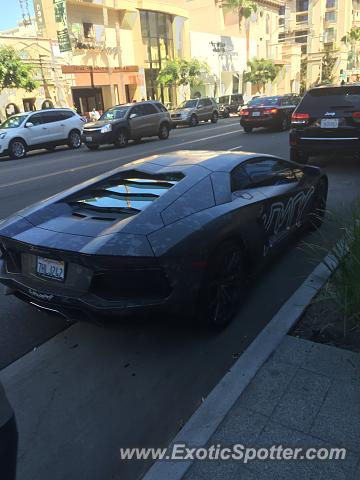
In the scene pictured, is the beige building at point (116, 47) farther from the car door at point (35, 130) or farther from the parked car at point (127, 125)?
the car door at point (35, 130)

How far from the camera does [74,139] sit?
1983 cm

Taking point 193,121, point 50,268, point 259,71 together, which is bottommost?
point 193,121

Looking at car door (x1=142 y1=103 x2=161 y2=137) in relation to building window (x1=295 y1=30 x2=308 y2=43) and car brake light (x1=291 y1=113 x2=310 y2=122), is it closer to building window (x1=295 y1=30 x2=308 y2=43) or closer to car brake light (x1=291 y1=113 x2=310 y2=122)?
car brake light (x1=291 y1=113 x2=310 y2=122)

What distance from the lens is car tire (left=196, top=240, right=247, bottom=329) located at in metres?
3.39

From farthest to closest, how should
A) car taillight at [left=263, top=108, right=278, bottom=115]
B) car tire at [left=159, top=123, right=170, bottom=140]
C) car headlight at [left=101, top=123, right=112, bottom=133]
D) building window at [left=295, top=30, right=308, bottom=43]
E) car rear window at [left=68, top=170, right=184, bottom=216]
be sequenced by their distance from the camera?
building window at [left=295, top=30, right=308, bottom=43]
car tire at [left=159, top=123, right=170, bottom=140]
car taillight at [left=263, top=108, right=278, bottom=115]
car headlight at [left=101, top=123, right=112, bottom=133]
car rear window at [left=68, top=170, right=184, bottom=216]

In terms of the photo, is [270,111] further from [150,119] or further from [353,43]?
[353,43]

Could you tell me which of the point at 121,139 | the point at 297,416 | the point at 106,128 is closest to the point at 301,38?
the point at 121,139

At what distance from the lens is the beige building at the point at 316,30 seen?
7706 cm

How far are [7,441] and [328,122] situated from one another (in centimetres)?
917

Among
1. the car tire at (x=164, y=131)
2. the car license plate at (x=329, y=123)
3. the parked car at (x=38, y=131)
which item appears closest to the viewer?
the car license plate at (x=329, y=123)

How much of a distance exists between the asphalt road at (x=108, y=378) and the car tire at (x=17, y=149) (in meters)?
14.1

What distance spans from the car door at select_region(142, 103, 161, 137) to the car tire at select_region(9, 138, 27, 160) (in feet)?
16.7

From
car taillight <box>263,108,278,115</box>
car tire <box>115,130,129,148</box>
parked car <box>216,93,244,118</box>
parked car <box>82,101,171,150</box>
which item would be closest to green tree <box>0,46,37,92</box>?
parked car <box>82,101,171,150</box>

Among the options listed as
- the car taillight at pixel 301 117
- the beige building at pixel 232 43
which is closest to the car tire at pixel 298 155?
the car taillight at pixel 301 117
